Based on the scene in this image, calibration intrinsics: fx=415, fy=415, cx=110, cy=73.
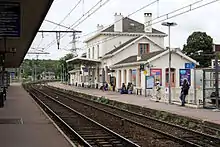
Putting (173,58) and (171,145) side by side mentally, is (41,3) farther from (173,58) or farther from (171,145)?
(173,58)

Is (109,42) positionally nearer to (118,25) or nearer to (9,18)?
(118,25)

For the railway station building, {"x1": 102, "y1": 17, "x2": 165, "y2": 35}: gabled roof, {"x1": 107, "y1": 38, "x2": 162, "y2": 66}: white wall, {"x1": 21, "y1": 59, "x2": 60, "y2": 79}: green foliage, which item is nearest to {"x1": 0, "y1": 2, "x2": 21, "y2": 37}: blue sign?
the railway station building

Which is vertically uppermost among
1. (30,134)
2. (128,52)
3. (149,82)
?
(128,52)

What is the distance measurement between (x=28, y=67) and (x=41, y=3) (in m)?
130

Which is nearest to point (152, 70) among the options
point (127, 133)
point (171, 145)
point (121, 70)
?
point (121, 70)

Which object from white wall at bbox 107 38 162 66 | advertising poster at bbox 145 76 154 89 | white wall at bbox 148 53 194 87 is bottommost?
advertising poster at bbox 145 76 154 89

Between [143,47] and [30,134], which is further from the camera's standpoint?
[143,47]

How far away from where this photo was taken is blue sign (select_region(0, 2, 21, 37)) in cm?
1323

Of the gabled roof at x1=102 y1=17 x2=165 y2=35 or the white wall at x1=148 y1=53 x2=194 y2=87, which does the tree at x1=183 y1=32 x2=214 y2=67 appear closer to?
the gabled roof at x1=102 y1=17 x2=165 y2=35

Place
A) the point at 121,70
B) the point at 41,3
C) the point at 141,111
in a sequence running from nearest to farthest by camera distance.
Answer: the point at 41,3
the point at 141,111
the point at 121,70

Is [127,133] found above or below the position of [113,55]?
below

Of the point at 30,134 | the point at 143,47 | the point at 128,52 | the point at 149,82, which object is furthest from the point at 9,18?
the point at 143,47

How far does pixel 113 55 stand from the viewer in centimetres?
5250

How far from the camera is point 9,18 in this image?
13.5 m
